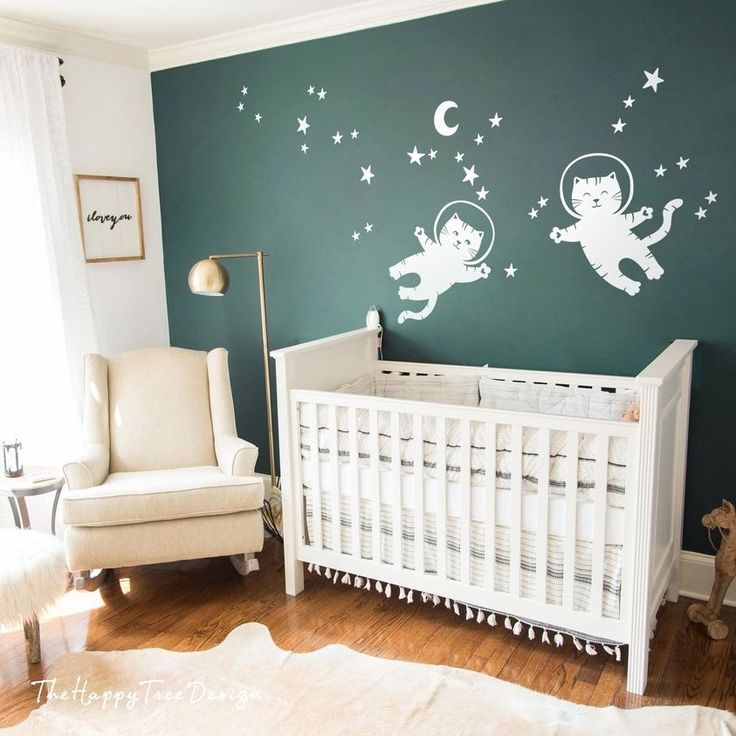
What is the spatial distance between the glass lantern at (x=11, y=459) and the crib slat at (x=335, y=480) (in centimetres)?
125

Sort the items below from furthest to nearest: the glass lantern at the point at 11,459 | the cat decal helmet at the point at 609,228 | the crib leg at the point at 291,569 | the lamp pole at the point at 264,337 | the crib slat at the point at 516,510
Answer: the lamp pole at the point at 264,337 < the glass lantern at the point at 11,459 < the crib leg at the point at 291,569 < the cat decal helmet at the point at 609,228 < the crib slat at the point at 516,510

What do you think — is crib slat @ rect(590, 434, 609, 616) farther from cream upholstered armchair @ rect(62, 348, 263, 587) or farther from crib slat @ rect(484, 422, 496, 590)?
cream upholstered armchair @ rect(62, 348, 263, 587)

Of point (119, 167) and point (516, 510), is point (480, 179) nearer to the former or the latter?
point (516, 510)

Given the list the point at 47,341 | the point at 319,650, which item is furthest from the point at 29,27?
the point at 319,650

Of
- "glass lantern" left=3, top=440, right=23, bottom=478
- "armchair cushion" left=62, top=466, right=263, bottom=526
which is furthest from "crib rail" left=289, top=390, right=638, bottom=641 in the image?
"glass lantern" left=3, top=440, right=23, bottom=478

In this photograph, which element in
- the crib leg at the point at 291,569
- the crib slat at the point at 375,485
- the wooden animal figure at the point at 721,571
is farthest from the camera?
the crib leg at the point at 291,569

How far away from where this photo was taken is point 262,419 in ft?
12.1

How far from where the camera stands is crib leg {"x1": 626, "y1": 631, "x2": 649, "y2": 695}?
83.2 inches

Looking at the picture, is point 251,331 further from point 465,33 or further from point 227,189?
point 465,33

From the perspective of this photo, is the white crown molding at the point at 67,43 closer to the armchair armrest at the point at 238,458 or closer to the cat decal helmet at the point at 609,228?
the armchair armrest at the point at 238,458

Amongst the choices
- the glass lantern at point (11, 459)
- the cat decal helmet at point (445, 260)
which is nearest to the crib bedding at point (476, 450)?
the cat decal helmet at point (445, 260)

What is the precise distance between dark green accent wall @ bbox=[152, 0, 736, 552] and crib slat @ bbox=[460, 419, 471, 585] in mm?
700

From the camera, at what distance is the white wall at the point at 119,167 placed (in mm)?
3334

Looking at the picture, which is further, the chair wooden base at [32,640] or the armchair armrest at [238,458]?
the armchair armrest at [238,458]
